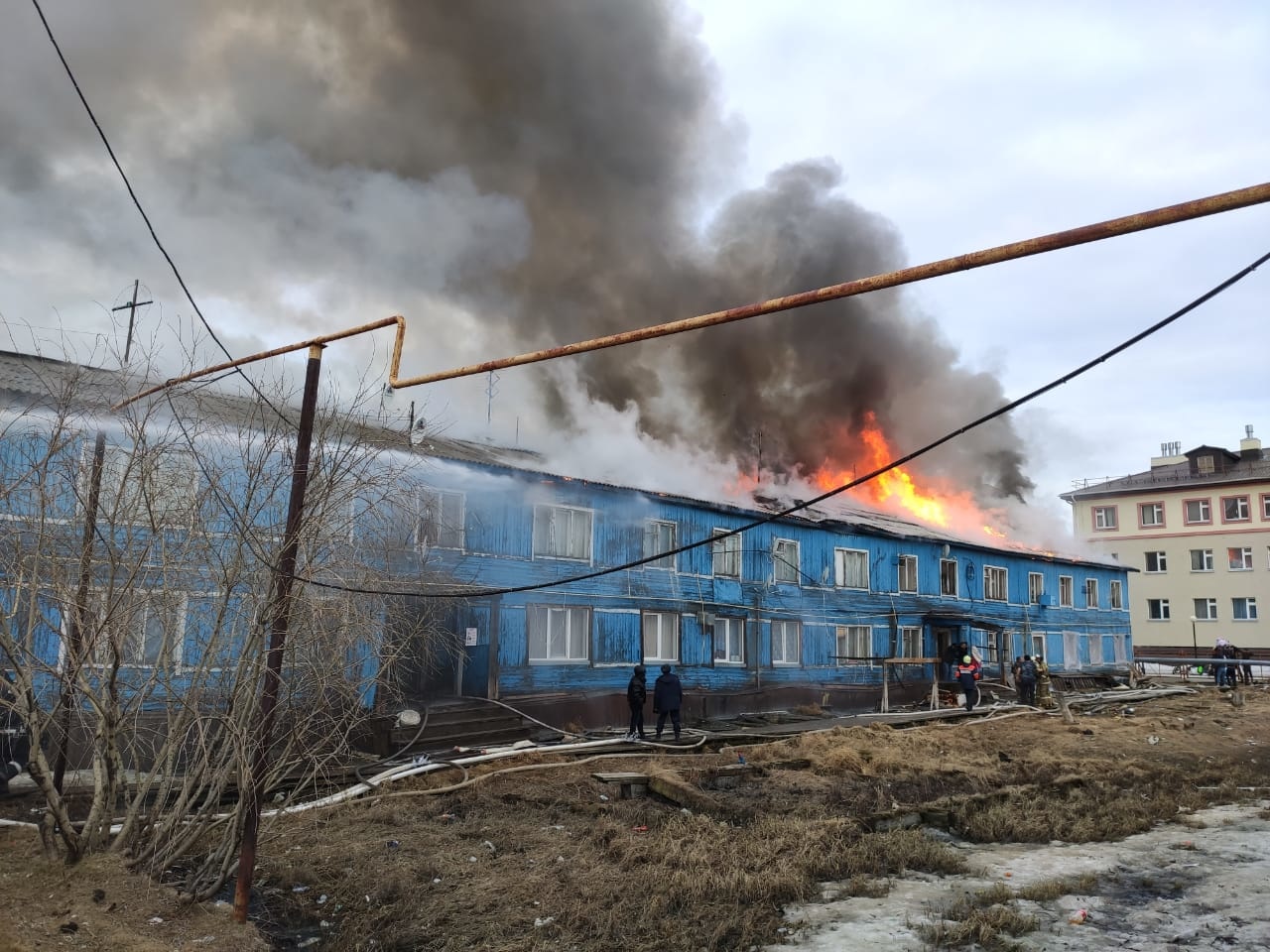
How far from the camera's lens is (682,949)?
6.58 m

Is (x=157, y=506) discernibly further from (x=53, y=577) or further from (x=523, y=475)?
(x=523, y=475)

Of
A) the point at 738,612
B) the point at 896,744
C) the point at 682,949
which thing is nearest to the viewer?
the point at 682,949

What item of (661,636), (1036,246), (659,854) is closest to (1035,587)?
(661,636)

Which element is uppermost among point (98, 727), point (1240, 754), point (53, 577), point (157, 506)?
point (157, 506)

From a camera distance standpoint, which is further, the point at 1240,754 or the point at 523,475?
the point at 523,475

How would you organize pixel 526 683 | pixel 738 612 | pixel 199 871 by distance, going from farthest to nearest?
pixel 738 612
pixel 526 683
pixel 199 871

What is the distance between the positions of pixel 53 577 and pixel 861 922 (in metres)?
7.38

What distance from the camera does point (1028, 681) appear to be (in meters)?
24.5

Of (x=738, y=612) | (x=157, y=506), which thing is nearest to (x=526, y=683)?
(x=738, y=612)

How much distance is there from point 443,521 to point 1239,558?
44714 mm

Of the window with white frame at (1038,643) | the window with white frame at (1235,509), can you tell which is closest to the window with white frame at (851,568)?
the window with white frame at (1038,643)

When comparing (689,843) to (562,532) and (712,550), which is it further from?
(712,550)

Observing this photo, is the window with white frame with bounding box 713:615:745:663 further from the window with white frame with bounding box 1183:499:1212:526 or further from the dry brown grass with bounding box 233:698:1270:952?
the window with white frame with bounding box 1183:499:1212:526

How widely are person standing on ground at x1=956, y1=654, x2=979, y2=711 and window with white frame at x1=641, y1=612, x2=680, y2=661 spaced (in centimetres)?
773
